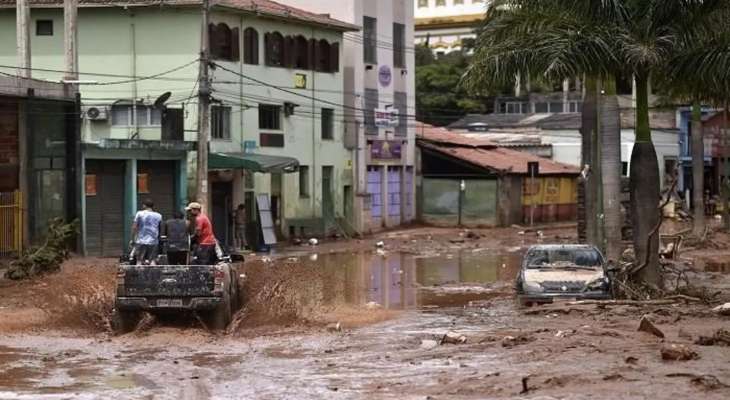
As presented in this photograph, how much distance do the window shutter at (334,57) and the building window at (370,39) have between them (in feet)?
10.7

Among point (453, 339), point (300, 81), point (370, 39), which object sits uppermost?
point (370, 39)

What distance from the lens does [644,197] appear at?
26391 millimetres

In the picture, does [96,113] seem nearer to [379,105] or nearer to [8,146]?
[8,146]

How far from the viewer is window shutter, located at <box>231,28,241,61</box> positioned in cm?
4656

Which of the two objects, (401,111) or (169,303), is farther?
(401,111)

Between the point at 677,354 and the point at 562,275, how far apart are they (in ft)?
28.7

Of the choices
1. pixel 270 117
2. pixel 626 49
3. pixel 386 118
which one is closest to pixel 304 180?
pixel 270 117

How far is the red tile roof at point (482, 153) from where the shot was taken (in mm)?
60438

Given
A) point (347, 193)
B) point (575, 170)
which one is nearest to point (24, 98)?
point (347, 193)

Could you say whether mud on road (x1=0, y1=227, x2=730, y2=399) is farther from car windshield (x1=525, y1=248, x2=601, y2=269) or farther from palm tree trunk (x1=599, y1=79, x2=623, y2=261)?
palm tree trunk (x1=599, y1=79, x2=623, y2=261)

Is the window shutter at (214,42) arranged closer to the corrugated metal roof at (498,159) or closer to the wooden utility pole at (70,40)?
the wooden utility pole at (70,40)

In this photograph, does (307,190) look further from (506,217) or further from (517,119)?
(517,119)

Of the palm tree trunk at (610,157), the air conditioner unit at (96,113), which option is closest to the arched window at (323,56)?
the air conditioner unit at (96,113)

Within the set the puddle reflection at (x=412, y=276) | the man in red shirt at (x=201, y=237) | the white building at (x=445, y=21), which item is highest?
the white building at (x=445, y=21)
